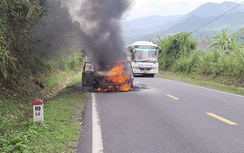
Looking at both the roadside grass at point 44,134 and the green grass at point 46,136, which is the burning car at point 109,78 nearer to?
the roadside grass at point 44,134

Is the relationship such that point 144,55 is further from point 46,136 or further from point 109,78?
point 46,136

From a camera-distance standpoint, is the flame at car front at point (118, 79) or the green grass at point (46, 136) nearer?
the green grass at point (46, 136)

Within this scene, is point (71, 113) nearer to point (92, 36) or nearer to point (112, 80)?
point (112, 80)

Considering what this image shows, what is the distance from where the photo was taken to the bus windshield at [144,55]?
25016mm

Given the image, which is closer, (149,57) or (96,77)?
(96,77)

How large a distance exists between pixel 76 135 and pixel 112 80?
7.00 m

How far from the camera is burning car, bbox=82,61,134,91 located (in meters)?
12.1

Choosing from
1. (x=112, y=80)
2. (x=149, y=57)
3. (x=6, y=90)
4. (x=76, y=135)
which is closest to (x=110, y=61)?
(x=112, y=80)

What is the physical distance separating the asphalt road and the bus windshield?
54.1 ft

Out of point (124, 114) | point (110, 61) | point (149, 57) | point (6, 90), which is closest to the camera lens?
point (124, 114)

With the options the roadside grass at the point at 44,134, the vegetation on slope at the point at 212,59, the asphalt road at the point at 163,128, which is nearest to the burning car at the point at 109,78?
the asphalt road at the point at 163,128

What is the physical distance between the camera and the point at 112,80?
39.6 feet

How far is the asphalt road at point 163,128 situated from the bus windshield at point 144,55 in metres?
16.5

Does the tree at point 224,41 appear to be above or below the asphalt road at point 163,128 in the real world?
above
